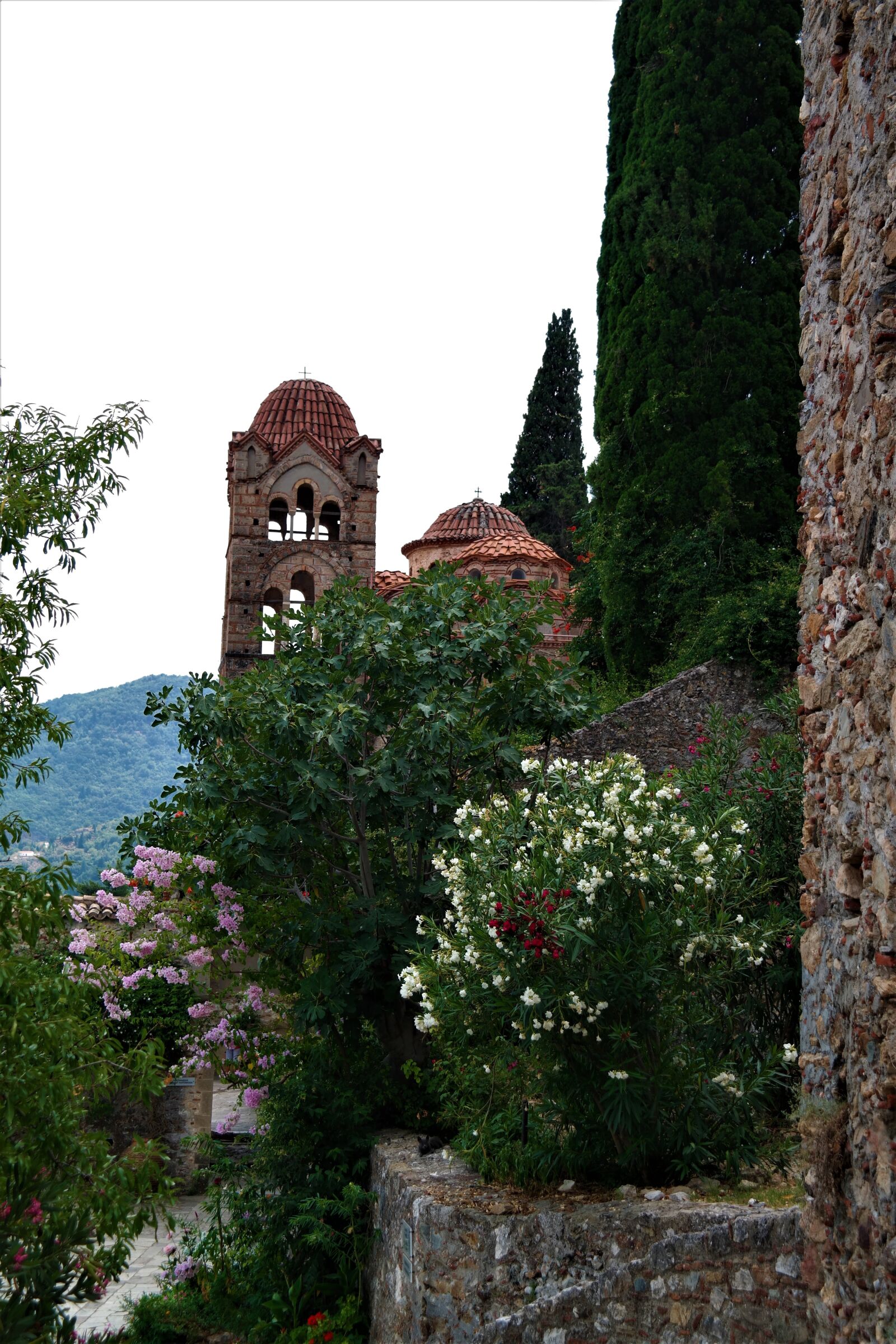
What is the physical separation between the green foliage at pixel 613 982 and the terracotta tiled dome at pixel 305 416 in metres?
20.4

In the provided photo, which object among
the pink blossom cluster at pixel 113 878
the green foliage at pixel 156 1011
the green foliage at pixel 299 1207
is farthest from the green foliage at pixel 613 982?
the green foliage at pixel 156 1011

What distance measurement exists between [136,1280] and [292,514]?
1743 cm

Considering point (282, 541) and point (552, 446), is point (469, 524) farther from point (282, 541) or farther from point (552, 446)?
point (552, 446)

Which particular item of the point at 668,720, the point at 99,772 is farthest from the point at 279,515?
the point at 99,772

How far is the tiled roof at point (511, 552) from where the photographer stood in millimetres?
24953

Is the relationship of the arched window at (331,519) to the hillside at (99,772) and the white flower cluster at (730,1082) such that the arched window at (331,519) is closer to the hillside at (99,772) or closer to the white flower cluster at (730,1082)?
the white flower cluster at (730,1082)

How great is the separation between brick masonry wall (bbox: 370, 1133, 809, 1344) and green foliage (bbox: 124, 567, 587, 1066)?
2.05m

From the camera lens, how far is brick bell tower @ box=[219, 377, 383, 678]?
25188mm

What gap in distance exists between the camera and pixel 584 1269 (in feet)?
19.2

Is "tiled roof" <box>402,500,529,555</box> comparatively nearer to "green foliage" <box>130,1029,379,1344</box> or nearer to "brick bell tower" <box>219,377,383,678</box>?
"brick bell tower" <box>219,377,383,678</box>

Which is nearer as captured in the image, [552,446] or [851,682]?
[851,682]

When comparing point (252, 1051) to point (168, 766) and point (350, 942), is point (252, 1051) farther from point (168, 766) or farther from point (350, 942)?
point (168, 766)

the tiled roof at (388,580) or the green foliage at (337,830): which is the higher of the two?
the tiled roof at (388,580)

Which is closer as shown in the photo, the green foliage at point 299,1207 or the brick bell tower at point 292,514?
the green foliage at point 299,1207
